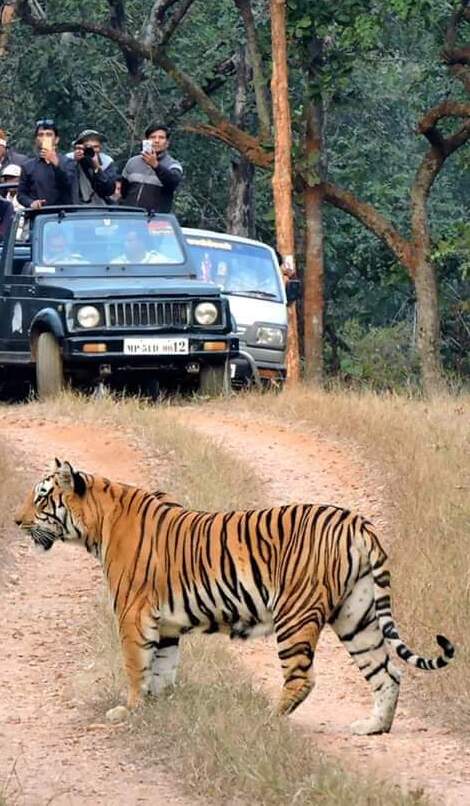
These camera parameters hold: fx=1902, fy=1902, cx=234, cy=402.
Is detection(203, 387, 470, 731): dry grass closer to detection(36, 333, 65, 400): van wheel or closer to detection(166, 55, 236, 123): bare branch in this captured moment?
detection(36, 333, 65, 400): van wheel

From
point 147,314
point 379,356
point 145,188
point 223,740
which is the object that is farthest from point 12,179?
point 379,356

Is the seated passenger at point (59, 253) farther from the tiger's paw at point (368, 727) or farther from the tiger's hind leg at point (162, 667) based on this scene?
the tiger's paw at point (368, 727)

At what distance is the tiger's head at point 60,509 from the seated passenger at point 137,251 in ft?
27.8

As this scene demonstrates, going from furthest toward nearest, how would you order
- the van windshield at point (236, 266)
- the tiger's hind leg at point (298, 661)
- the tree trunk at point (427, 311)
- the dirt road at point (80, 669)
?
the tree trunk at point (427, 311)
the van windshield at point (236, 266)
the tiger's hind leg at point (298, 661)
the dirt road at point (80, 669)

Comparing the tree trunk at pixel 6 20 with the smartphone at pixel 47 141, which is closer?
the smartphone at pixel 47 141

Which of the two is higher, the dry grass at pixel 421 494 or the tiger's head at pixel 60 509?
the tiger's head at pixel 60 509

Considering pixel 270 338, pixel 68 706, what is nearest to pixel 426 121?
pixel 270 338

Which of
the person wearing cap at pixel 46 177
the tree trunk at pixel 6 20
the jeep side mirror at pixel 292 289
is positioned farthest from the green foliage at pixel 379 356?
the person wearing cap at pixel 46 177

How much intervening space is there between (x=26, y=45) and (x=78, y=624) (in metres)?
20.5

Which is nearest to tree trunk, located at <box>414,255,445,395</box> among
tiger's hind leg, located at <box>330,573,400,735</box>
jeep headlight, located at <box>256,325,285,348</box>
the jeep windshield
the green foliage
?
the green foliage

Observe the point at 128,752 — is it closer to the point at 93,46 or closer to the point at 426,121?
the point at 426,121

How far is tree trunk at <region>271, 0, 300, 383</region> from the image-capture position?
22.8 meters

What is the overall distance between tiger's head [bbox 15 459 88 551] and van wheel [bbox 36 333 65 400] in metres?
7.58

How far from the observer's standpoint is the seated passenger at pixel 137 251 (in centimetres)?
1600
